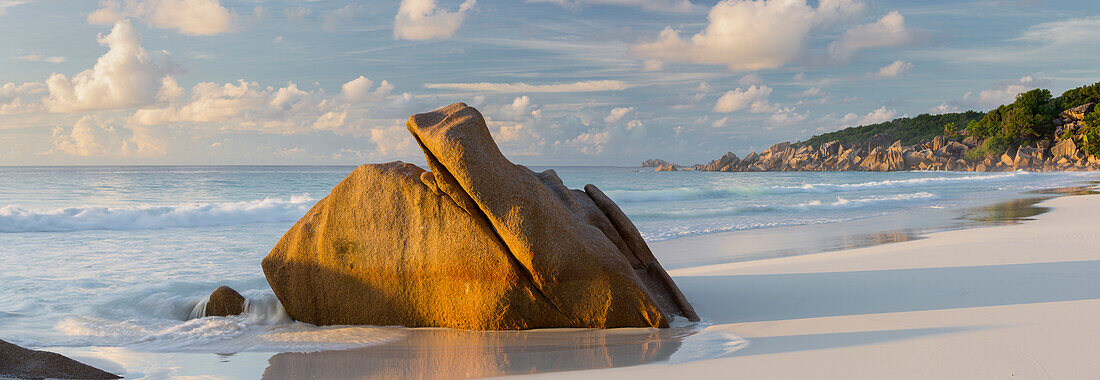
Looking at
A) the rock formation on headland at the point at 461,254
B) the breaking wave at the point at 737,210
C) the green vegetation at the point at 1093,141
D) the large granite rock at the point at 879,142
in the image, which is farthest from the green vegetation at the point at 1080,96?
the rock formation on headland at the point at 461,254

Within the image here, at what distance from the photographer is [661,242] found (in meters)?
12.5

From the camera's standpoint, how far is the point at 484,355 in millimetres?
4648

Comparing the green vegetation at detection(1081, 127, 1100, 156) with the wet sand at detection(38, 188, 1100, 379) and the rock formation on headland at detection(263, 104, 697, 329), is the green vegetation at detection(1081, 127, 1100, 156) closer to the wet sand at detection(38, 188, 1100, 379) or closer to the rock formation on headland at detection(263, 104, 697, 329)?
the wet sand at detection(38, 188, 1100, 379)

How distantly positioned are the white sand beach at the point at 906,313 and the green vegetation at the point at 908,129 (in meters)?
131

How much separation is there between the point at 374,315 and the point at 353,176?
1.25 m

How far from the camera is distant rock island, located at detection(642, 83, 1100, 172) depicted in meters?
81.9

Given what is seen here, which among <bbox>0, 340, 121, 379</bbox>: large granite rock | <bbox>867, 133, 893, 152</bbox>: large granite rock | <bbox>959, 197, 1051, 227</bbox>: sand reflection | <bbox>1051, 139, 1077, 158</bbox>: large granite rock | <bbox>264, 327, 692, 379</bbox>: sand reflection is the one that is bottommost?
<bbox>959, 197, 1051, 227</bbox>: sand reflection

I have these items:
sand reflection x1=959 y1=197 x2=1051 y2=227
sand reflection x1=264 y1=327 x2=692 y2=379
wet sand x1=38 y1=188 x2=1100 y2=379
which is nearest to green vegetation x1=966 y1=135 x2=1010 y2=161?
sand reflection x1=959 y1=197 x2=1051 y2=227

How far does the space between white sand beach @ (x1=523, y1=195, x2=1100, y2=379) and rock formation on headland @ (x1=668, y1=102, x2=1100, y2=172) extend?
85360mm

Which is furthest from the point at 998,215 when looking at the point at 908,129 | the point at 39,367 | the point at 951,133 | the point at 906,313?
the point at 908,129

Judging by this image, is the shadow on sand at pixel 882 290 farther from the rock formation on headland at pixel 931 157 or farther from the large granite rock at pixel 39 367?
the rock formation on headland at pixel 931 157

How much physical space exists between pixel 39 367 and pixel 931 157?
116060 millimetres

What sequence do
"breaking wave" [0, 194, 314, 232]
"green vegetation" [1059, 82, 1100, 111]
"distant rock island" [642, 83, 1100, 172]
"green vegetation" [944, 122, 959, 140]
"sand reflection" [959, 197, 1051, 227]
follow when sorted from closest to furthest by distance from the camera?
"sand reflection" [959, 197, 1051, 227] → "breaking wave" [0, 194, 314, 232] → "distant rock island" [642, 83, 1100, 172] → "green vegetation" [1059, 82, 1100, 111] → "green vegetation" [944, 122, 959, 140]

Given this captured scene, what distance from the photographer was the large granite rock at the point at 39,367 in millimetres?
4039
